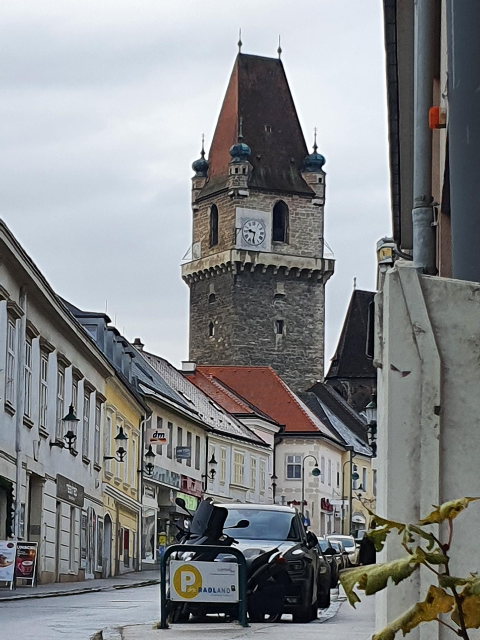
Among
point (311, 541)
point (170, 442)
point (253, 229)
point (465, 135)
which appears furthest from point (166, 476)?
point (465, 135)

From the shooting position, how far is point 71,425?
36.1 metres

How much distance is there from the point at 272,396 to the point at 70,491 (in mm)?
58828

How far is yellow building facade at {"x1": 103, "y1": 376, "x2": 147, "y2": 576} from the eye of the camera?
47375 mm

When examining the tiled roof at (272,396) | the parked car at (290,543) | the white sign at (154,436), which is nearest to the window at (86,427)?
the white sign at (154,436)

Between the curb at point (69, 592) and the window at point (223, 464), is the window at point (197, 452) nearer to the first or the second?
the window at point (223, 464)

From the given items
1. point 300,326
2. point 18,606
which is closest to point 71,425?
point 18,606

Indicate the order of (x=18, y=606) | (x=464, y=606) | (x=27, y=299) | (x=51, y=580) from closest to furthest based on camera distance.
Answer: (x=464, y=606), (x=18, y=606), (x=27, y=299), (x=51, y=580)

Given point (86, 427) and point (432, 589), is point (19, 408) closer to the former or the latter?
point (86, 427)

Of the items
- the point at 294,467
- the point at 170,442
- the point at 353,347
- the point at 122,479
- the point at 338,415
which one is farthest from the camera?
the point at 353,347

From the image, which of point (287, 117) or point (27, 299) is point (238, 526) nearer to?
point (27, 299)

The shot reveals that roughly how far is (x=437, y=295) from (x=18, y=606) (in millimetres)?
16930

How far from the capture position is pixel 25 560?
2936cm

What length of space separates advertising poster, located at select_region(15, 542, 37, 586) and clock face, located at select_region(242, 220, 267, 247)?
275ft

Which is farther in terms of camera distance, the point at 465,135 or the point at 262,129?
the point at 262,129
